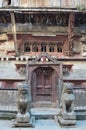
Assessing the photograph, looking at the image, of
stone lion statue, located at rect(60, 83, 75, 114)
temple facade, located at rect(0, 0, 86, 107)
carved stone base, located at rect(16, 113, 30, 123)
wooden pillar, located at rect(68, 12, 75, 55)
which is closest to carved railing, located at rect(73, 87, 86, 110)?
temple facade, located at rect(0, 0, 86, 107)

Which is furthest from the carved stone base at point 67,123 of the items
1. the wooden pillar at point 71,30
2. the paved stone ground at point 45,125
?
the wooden pillar at point 71,30

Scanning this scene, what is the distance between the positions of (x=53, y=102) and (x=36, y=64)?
78.2 inches

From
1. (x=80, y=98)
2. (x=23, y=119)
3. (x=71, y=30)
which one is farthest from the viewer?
(x=71, y=30)

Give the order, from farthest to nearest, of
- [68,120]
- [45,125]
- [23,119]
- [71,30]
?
[71,30]
[45,125]
[68,120]
[23,119]

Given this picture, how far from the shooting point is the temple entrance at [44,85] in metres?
13.9

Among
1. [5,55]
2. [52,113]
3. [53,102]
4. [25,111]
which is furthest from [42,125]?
[5,55]

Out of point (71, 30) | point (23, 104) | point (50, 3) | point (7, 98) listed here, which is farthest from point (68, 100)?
point (50, 3)

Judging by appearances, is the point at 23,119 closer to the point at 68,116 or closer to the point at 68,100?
the point at 68,116

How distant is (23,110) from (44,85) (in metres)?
4.34

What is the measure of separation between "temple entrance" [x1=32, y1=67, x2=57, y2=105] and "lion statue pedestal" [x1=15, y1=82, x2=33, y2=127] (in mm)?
3963

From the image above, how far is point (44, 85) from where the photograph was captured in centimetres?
1411

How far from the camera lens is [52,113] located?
11.7 m

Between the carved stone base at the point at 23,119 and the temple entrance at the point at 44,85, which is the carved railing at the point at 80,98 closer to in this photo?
the temple entrance at the point at 44,85

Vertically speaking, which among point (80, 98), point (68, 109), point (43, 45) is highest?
point (43, 45)
